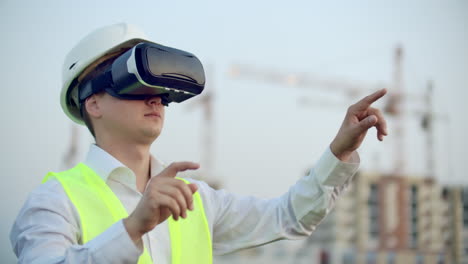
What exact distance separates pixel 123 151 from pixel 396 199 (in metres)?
103

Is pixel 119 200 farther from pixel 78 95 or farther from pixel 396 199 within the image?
pixel 396 199

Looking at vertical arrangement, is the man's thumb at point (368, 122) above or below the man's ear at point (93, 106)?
below

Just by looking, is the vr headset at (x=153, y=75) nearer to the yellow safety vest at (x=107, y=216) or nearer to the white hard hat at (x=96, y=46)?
the white hard hat at (x=96, y=46)

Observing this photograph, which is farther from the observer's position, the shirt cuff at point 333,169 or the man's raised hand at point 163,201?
the shirt cuff at point 333,169

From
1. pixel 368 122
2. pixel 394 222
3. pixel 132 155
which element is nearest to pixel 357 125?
pixel 368 122

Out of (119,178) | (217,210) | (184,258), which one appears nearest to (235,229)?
(217,210)

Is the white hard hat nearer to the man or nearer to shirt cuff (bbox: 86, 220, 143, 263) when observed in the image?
the man

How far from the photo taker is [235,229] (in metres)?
2.96

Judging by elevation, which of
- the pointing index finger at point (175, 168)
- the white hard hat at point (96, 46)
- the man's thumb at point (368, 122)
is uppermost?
the white hard hat at point (96, 46)

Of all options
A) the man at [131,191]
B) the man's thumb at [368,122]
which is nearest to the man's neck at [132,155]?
the man at [131,191]

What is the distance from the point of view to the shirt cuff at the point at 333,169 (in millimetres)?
2660

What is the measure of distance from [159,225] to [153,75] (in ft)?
2.20

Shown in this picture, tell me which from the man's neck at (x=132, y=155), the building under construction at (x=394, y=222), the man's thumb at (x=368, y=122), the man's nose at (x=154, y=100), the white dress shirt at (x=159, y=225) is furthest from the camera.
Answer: the building under construction at (x=394, y=222)

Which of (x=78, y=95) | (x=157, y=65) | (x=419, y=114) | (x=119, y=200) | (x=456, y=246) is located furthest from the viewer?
(x=456, y=246)
